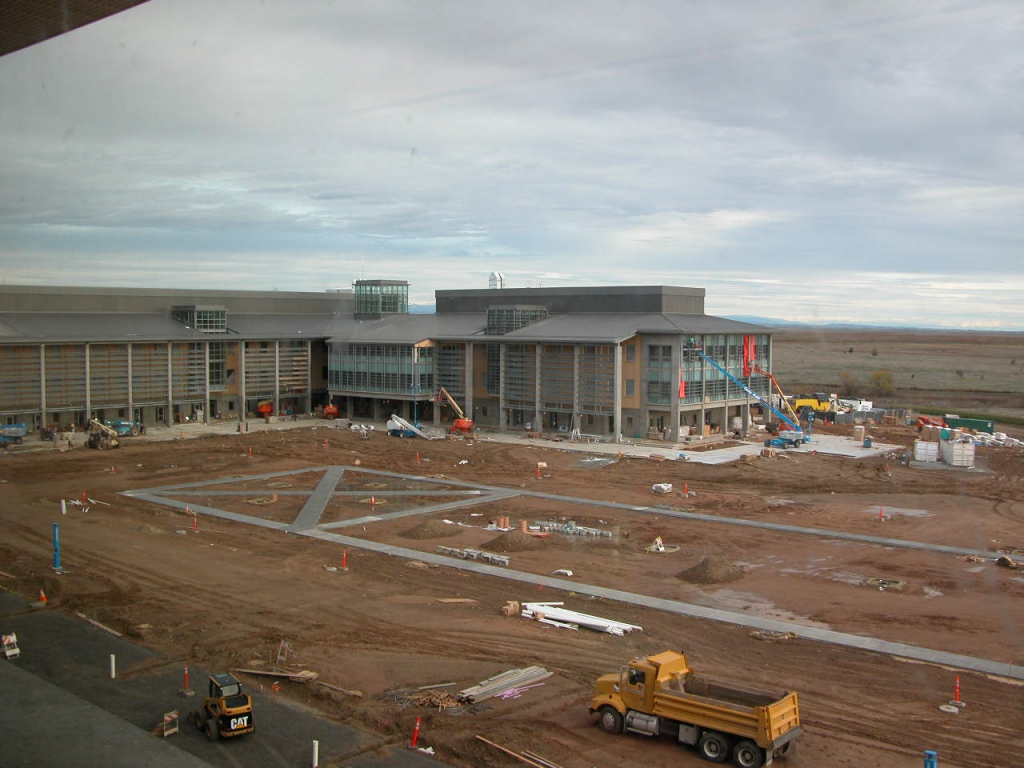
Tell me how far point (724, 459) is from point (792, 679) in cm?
2892

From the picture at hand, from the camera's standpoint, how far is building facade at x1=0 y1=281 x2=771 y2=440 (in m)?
50.1

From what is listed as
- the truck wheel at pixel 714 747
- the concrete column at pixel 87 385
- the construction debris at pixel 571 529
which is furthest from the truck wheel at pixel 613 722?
the concrete column at pixel 87 385

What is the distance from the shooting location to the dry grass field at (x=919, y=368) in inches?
3066

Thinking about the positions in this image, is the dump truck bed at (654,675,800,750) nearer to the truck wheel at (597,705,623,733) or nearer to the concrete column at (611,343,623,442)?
the truck wheel at (597,705,623,733)

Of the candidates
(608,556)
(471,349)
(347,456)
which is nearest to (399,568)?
(608,556)

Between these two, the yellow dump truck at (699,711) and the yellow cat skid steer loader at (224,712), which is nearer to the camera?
the yellow dump truck at (699,711)

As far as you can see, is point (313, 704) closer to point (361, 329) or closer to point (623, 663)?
point (623, 663)

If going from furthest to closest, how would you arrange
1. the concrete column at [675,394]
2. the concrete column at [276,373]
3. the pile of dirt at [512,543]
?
the concrete column at [276,373], the concrete column at [675,394], the pile of dirt at [512,543]

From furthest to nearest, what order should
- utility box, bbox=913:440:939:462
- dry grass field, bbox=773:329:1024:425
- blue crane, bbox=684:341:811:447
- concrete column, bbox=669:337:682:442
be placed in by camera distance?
dry grass field, bbox=773:329:1024:425 → concrete column, bbox=669:337:682:442 → blue crane, bbox=684:341:811:447 → utility box, bbox=913:440:939:462

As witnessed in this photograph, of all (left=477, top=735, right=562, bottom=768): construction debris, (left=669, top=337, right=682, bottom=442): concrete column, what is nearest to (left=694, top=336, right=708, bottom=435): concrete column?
(left=669, top=337, right=682, bottom=442): concrete column

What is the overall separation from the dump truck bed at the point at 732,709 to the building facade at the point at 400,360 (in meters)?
36.4

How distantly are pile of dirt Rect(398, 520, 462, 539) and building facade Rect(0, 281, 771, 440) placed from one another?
22.8 meters

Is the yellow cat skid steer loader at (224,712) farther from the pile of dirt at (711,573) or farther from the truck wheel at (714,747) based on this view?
the pile of dirt at (711,573)

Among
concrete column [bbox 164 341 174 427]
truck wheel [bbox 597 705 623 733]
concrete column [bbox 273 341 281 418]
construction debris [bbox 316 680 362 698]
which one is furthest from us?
concrete column [bbox 273 341 281 418]
